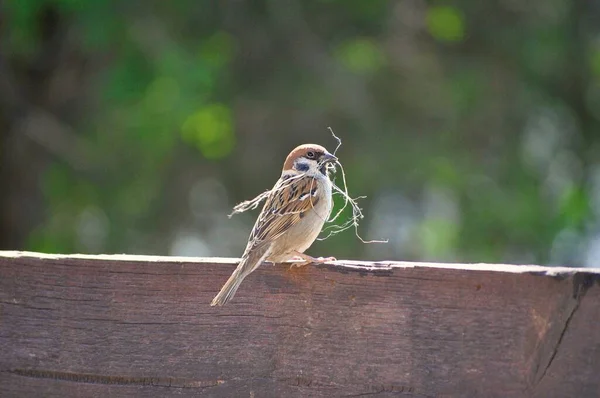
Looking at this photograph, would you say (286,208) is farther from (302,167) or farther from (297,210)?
(302,167)

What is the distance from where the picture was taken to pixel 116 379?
222 cm

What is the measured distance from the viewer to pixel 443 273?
1922 millimetres

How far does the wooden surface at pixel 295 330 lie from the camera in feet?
5.82

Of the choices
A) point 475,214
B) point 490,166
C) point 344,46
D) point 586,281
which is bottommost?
point 586,281

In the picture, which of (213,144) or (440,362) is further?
(213,144)

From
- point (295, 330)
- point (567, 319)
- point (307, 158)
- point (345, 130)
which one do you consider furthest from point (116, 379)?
point (345, 130)

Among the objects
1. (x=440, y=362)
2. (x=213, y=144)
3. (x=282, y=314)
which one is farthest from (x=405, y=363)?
(x=213, y=144)

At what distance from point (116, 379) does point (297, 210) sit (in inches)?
55.1

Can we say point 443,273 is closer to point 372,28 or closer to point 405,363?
point 405,363

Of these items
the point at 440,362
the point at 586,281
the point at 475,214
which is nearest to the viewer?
the point at 586,281

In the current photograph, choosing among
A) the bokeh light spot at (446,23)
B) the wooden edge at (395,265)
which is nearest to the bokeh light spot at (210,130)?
the bokeh light spot at (446,23)

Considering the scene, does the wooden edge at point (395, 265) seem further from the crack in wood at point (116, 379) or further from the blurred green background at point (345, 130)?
the blurred green background at point (345, 130)

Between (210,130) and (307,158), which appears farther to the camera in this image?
(210,130)

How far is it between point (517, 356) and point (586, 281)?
0.19 metres
